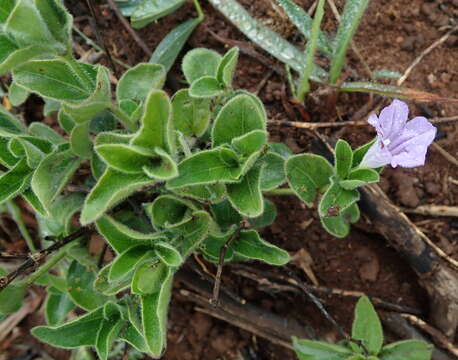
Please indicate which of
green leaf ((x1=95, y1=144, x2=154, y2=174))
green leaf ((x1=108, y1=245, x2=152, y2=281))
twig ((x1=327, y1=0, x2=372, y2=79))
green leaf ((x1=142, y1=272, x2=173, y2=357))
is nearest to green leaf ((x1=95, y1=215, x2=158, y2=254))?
green leaf ((x1=108, y1=245, x2=152, y2=281))

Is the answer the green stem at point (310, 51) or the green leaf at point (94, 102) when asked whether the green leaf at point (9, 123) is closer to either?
the green leaf at point (94, 102)

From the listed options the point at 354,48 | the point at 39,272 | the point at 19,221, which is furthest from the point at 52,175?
the point at 354,48

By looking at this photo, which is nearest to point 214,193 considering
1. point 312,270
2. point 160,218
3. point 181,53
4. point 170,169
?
point 160,218

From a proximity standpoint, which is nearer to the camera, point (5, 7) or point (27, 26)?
point (27, 26)

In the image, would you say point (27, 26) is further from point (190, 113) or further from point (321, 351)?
point (321, 351)

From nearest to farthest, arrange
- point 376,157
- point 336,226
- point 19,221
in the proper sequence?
1. point 376,157
2. point 336,226
3. point 19,221

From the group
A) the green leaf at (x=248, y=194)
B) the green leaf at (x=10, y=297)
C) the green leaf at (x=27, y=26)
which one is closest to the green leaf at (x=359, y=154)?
the green leaf at (x=248, y=194)

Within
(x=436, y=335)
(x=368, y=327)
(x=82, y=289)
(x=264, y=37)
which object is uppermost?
(x=264, y=37)

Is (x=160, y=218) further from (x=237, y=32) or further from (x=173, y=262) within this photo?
(x=237, y=32)
